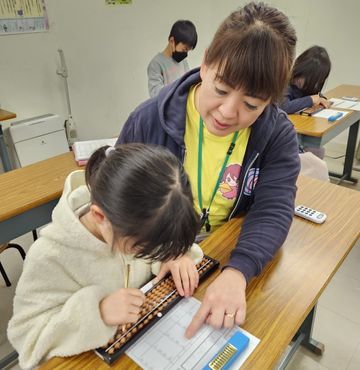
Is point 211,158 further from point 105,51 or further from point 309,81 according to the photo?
point 105,51

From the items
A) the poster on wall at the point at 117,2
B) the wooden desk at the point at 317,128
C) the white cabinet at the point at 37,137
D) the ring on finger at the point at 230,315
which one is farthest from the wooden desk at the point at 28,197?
the poster on wall at the point at 117,2

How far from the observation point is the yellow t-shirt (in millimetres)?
1010

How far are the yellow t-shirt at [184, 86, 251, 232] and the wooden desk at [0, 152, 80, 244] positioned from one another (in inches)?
25.4

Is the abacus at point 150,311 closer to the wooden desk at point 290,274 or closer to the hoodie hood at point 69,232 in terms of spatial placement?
the wooden desk at point 290,274

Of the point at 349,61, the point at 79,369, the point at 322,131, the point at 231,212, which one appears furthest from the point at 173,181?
the point at 349,61

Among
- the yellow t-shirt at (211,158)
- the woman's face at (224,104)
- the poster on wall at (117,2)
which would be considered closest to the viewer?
the woman's face at (224,104)

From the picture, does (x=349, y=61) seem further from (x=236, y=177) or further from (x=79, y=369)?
(x=79, y=369)

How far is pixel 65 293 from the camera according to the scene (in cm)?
69

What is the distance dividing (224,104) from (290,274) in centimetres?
44

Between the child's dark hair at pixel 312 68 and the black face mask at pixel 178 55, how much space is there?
0.98 m

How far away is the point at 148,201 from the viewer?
0.58 m

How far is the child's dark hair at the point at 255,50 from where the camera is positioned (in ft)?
2.36

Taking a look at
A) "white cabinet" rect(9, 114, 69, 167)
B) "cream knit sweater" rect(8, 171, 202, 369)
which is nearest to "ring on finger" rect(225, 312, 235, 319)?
"cream knit sweater" rect(8, 171, 202, 369)

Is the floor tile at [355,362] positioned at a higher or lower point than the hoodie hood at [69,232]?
lower
